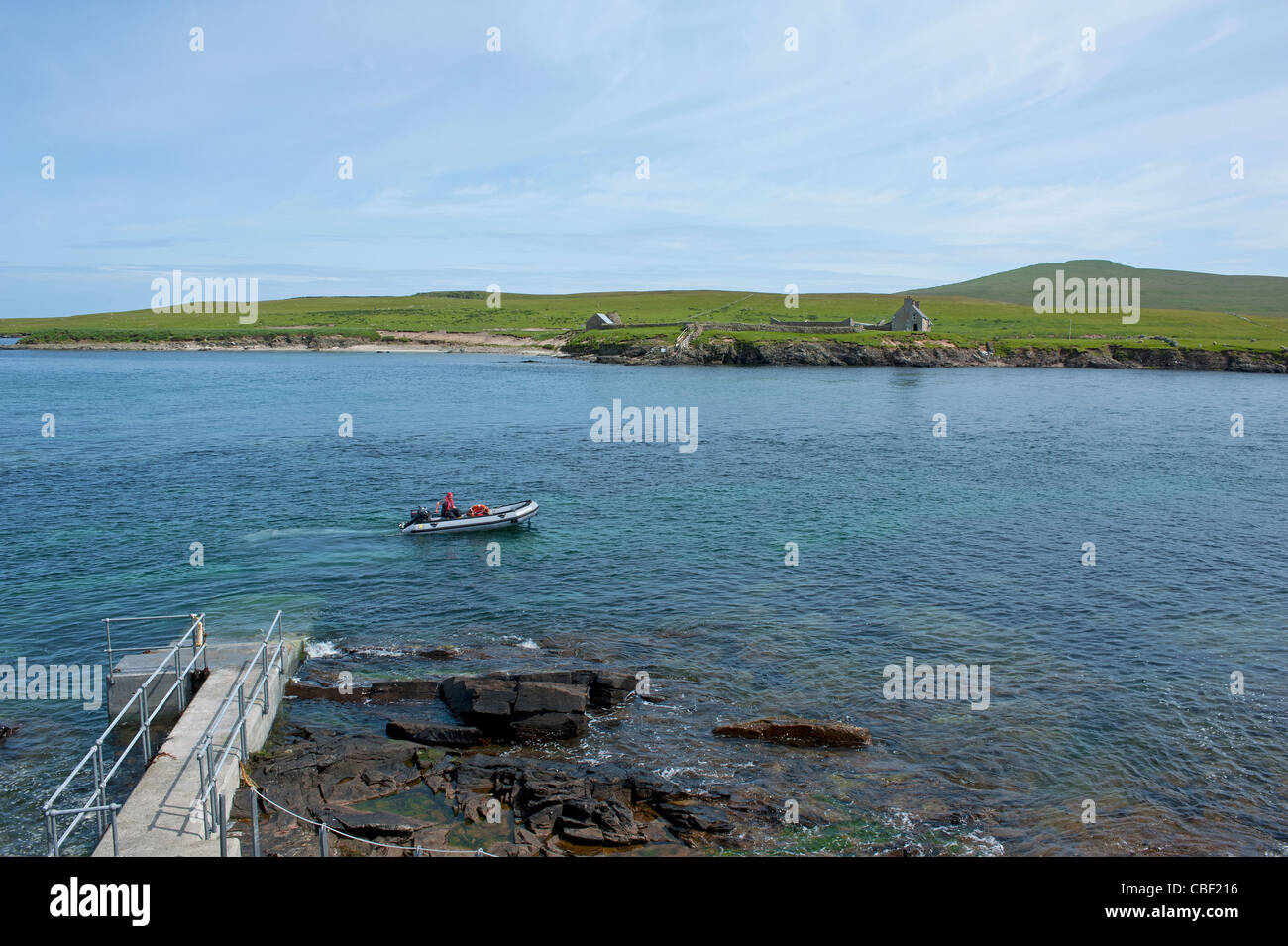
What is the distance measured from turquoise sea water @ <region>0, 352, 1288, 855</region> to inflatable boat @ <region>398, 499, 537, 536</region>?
1223mm

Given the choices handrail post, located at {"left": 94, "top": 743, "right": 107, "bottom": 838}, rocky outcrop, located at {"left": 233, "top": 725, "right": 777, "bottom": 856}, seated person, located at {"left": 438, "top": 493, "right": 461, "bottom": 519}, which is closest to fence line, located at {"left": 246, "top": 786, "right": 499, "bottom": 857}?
rocky outcrop, located at {"left": 233, "top": 725, "right": 777, "bottom": 856}

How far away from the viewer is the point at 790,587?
35094 mm

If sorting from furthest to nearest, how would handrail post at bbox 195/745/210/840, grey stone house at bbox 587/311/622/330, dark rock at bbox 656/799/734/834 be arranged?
grey stone house at bbox 587/311/622/330, dark rock at bbox 656/799/734/834, handrail post at bbox 195/745/210/840

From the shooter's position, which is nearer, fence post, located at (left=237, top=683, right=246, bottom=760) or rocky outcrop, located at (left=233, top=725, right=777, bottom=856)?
A: rocky outcrop, located at (left=233, top=725, right=777, bottom=856)

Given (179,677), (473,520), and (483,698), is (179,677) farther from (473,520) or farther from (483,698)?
(473,520)

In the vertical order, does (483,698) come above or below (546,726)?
above

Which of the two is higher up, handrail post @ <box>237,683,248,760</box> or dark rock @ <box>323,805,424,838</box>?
handrail post @ <box>237,683,248,760</box>

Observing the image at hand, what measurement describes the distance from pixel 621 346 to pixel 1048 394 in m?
74.4

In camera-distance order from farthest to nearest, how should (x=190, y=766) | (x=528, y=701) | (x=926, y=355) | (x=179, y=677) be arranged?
1. (x=926, y=355)
2. (x=528, y=701)
3. (x=179, y=677)
4. (x=190, y=766)

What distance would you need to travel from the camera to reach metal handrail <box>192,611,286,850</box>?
16.7 m

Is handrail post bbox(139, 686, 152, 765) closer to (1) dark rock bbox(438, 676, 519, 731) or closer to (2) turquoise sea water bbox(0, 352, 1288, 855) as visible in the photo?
(2) turquoise sea water bbox(0, 352, 1288, 855)

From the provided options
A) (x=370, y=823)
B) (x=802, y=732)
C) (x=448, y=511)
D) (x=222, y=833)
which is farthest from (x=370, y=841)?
Result: (x=448, y=511)

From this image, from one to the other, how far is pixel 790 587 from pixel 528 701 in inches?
583
